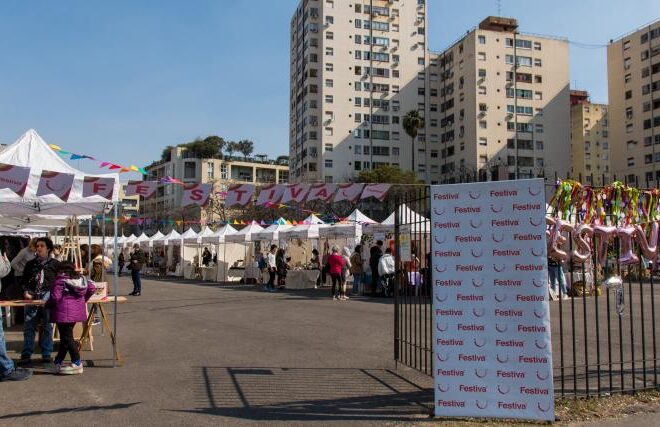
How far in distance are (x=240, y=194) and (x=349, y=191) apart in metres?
2.46

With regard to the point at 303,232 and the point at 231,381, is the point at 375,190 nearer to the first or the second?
the point at 231,381

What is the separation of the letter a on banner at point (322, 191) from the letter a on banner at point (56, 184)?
4.83m

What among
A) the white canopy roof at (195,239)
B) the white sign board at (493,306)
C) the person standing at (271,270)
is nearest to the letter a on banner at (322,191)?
the white sign board at (493,306)

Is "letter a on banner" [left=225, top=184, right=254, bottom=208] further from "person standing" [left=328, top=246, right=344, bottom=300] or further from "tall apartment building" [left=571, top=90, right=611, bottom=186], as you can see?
"tall apartment building" [left=571, top=90, right=611, bottom=186]

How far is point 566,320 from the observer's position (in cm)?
1259

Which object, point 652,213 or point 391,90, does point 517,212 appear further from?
point 391,90

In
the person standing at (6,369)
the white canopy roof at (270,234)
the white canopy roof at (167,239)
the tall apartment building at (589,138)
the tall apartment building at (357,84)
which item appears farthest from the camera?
the tall apartment building at (589,138)

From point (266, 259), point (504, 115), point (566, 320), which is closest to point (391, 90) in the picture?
point (504, 115)

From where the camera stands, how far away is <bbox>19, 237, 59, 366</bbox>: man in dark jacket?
314 inches

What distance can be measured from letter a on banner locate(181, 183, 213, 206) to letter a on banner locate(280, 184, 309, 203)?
63.9 inches

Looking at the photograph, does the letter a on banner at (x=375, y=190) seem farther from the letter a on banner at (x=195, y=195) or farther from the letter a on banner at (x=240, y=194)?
the letter a on banner at (x=195, y=195)

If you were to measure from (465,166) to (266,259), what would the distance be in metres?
58.4

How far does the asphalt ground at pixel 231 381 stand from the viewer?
5609 mm

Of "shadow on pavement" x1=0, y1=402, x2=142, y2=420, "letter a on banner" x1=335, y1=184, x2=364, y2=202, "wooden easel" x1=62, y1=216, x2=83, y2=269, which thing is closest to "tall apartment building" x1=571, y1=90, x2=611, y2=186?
"letter a on banner" x1=335, y1=184, x2=364, y2=202
